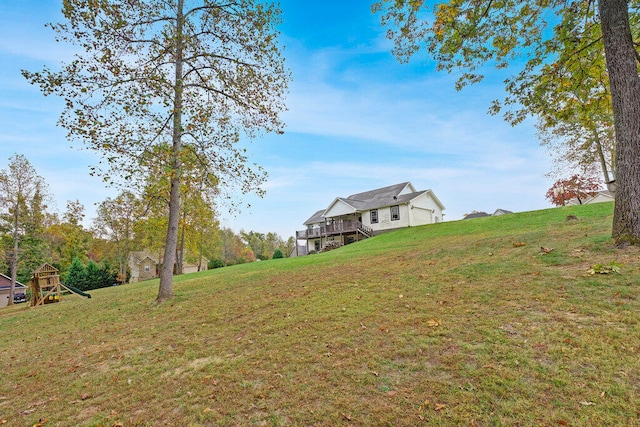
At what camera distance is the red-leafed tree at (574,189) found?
2764 centimetres

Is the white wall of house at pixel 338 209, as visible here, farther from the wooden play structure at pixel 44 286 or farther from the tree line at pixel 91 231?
the wooden play structure at pixel 44 286

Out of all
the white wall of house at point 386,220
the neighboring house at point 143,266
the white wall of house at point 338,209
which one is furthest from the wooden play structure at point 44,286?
the neighboring house at point 143,266

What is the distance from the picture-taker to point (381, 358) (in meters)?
3.33

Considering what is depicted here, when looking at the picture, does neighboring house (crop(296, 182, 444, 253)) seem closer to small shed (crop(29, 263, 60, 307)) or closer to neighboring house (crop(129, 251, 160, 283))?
small shed (crop(29, 263, 60, 307))

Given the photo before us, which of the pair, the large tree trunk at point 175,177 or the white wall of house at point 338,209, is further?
the white wall of house at point 338,209

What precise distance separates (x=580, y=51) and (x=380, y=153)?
56.9ft

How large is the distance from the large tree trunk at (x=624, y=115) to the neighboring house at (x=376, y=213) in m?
22.2

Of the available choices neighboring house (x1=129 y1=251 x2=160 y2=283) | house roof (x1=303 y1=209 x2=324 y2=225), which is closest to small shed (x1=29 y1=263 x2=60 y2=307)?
house roof (x1=303 y1=209 x2=324 y2=225)

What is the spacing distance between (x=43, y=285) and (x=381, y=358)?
2003 centimetres

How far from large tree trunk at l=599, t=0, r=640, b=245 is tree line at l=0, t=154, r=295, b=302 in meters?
10.3

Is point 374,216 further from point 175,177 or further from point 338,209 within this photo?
point 175,177

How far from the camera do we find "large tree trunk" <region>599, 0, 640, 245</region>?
5.37m

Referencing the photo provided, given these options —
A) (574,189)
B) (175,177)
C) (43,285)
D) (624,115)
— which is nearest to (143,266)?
(43,285)

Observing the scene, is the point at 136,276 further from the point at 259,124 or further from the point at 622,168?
the point at 622,168
